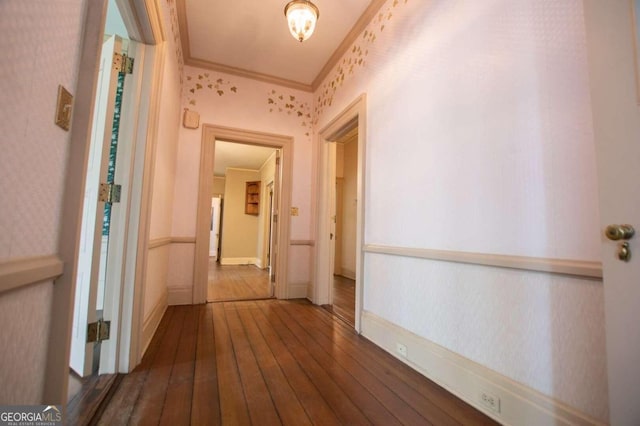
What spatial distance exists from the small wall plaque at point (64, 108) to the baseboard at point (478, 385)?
183 centimetres

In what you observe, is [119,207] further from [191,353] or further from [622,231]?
[622,231]

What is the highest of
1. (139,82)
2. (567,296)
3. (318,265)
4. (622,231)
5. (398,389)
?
(139,82)

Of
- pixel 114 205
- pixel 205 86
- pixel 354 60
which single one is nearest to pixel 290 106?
pixel 205 86

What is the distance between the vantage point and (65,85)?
72cm

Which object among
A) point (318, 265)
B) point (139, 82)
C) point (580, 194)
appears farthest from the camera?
point (318, 265)

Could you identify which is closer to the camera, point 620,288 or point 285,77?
point 620,288

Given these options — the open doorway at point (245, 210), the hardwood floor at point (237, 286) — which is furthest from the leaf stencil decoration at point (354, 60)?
the open doorway at point (245, 210)

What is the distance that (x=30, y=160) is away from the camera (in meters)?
0.62

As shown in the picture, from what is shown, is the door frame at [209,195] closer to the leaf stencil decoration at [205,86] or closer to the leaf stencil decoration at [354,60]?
the leaf stencil decoration at [205,86]

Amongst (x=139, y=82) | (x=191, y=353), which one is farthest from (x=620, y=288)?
(x=139, y=82)

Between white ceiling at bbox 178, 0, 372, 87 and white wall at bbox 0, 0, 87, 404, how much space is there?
79.1 inches

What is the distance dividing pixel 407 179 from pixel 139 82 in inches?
70.0

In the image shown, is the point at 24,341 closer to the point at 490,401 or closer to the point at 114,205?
the point at 114,205

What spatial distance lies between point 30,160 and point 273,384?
1.39 m
